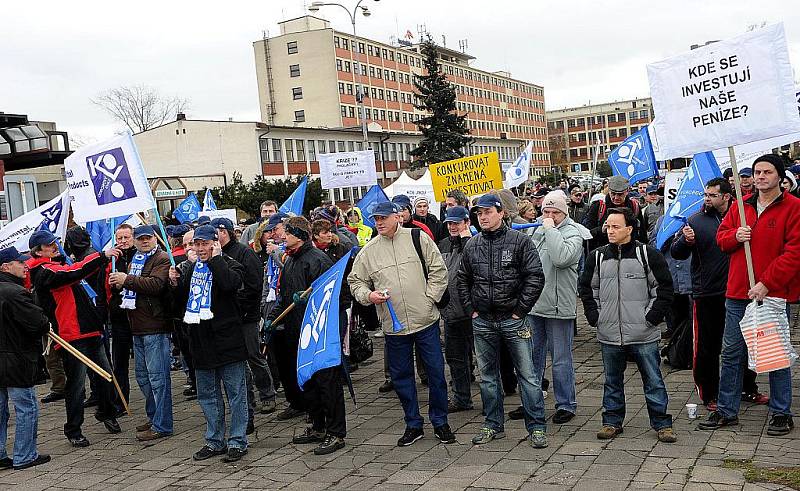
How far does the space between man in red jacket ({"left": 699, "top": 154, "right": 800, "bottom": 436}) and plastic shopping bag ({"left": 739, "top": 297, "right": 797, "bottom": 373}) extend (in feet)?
0.32

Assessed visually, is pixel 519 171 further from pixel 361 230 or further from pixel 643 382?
pixel 643 382

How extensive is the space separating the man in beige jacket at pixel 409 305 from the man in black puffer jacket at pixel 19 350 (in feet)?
9.85

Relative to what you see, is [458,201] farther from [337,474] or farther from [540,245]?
[337,474]

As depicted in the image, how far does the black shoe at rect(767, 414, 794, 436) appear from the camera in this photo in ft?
21.2

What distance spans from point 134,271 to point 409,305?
288 cm

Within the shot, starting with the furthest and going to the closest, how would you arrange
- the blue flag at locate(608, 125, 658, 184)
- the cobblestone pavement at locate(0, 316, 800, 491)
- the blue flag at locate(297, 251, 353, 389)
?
1. the blue flag at locate(608, 125, 658, 184)
2. the blue flag at locate(297, 251, 353, 389)
3. the cobblestone pavement at locate(0, 316, 800, 491)

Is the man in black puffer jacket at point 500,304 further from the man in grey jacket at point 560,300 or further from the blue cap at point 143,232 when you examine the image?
the blue cap at point 143,232

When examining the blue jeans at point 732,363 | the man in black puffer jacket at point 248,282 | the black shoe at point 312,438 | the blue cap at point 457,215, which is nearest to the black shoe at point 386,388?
the man in black puffer jacket at point 248,282

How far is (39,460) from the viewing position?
771 centimetres

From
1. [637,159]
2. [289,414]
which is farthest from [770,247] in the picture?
[637,159]

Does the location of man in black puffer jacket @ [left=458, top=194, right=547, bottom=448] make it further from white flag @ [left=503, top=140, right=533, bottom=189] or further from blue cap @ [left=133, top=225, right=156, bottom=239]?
white flag @ [left=503, top=140, right=533, bottom=189]

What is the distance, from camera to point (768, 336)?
6.40 metres

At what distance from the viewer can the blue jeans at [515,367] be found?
685cm

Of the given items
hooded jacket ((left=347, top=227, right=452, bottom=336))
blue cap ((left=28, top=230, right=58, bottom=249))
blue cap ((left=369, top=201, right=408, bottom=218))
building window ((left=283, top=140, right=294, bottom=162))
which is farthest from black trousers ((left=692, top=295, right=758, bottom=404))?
building window ((left=283, top=140, right=294, bottom=162))
